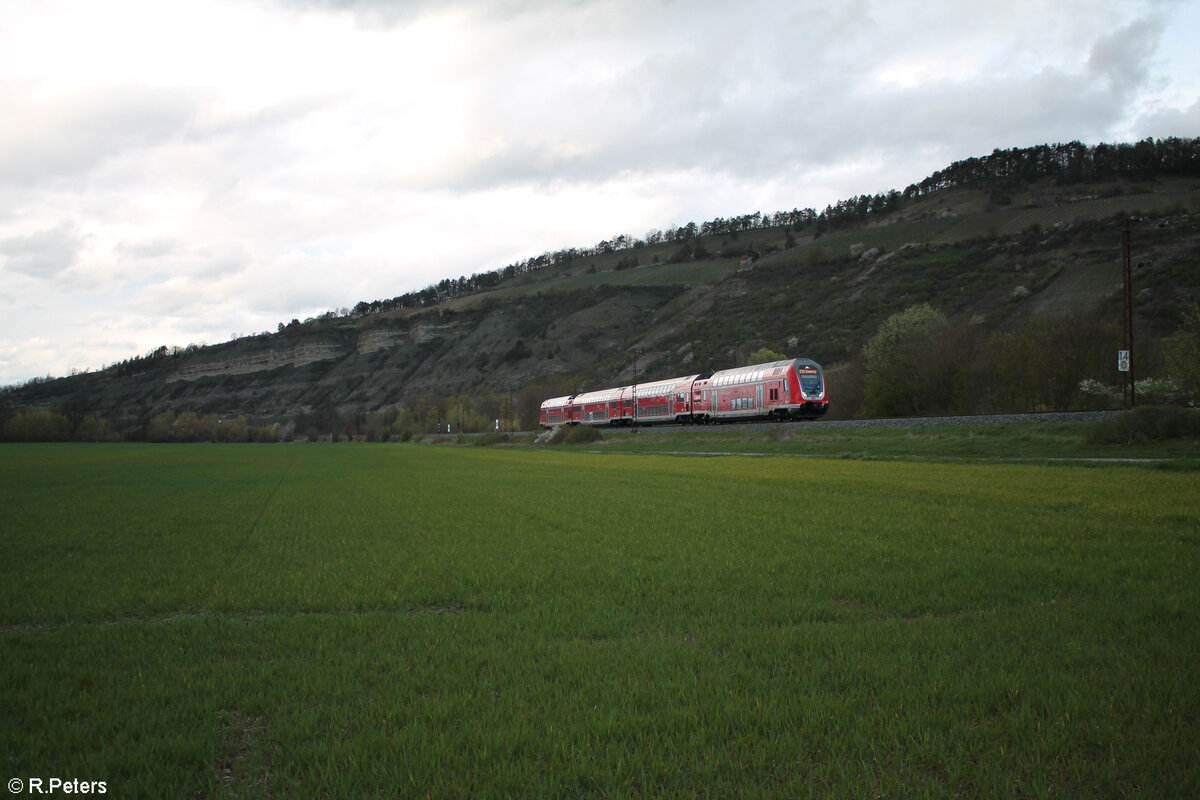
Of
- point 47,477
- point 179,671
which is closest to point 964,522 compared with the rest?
point 179,671

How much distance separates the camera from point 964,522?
12.7 meters

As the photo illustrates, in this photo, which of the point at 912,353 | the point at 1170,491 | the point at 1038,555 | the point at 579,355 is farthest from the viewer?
the point at 579,355

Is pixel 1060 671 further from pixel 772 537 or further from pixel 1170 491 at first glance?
pixel 1170 491

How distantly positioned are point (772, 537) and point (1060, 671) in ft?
22.4

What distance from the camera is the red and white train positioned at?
4709 centimetres

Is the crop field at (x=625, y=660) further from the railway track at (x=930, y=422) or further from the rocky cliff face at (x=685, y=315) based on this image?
the rocky cliff face at (x=685, y=315)

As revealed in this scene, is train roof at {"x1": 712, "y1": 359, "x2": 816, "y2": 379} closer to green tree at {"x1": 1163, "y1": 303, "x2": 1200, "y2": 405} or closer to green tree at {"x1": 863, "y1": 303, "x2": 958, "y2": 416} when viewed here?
green tree at {"x1": 863, "y1": 303, "x2": 958, "y2": 416}

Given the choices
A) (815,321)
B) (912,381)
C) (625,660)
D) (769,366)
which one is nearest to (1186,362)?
(912,381)

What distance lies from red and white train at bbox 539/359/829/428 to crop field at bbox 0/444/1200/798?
111 feet

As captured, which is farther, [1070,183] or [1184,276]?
[1070,183]

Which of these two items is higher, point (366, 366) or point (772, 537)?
point (366, 366)

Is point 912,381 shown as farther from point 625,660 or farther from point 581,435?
point 625,660

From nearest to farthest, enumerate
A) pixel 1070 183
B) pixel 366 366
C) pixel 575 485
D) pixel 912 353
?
pixel 575 485
pixel 912 353
pixel 1070 183
pixel 366 366

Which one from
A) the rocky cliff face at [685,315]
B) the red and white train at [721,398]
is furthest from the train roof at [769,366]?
the rocky cliff face at [685,315]
